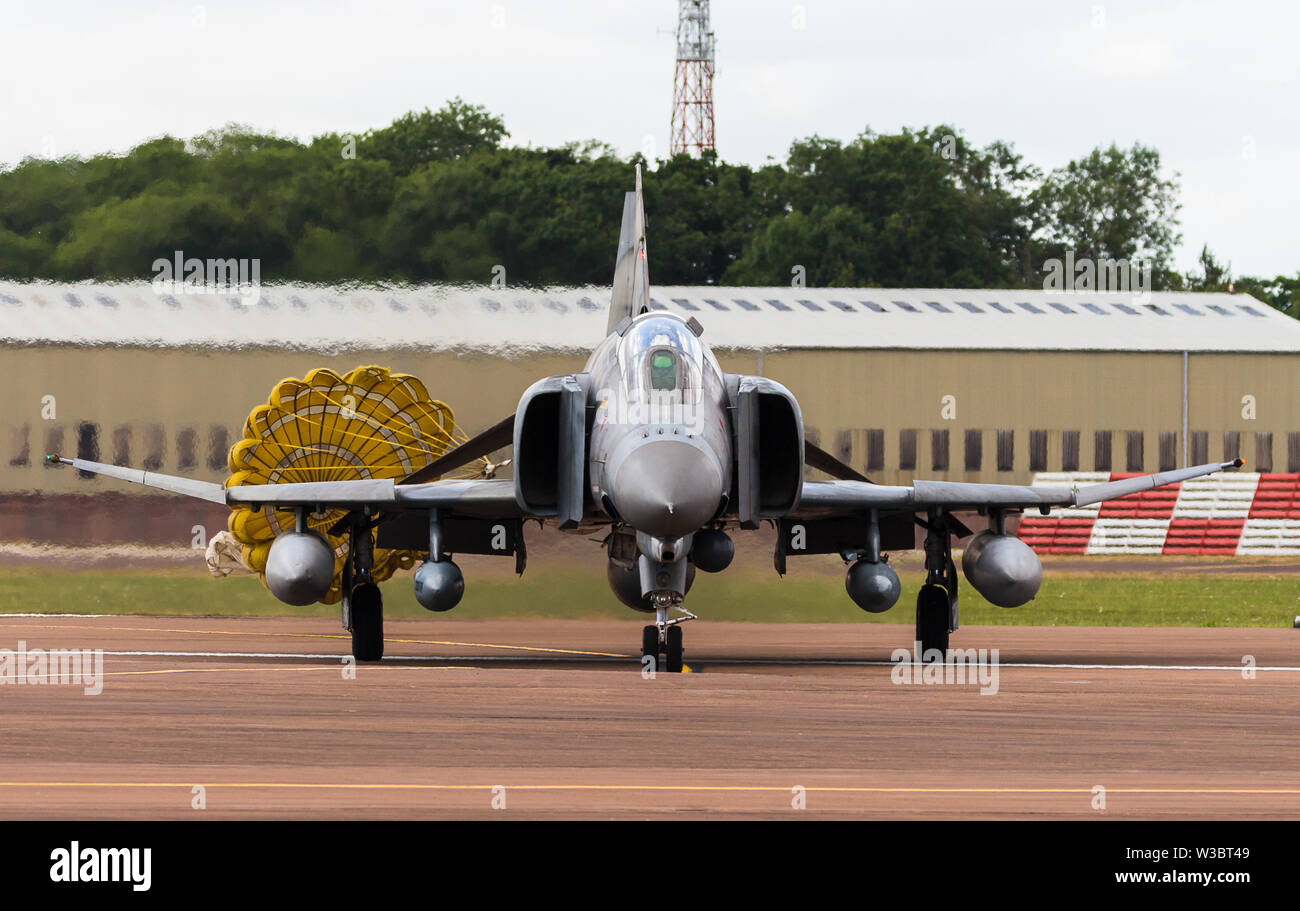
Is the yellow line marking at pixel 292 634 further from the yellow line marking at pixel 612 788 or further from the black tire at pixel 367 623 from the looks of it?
the yellow line marking at pixel 612 788

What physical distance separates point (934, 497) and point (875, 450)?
2172cm

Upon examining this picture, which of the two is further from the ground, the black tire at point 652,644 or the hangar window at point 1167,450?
the hangar window at point 1167,450

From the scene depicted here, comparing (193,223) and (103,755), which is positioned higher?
(193,223)

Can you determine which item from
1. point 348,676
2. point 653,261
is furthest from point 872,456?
point 348,676

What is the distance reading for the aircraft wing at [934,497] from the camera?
19703 millimetres

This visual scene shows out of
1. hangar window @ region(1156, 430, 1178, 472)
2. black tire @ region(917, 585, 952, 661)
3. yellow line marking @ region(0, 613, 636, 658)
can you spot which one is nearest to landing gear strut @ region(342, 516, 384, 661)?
yellow line marking @ region(0, 613, 636, 658)

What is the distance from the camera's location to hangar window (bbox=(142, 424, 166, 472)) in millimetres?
28625

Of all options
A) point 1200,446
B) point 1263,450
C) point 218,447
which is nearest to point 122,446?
point 218,447

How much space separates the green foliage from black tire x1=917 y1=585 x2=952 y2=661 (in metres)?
9.93

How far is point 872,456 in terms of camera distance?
41625 mm

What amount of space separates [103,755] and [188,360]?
16785 mm

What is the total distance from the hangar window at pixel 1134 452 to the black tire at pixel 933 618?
26845mm

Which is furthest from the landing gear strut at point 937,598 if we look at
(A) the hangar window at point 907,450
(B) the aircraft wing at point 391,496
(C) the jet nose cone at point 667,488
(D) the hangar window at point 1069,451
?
(D) the hangar window at point 1069,451
